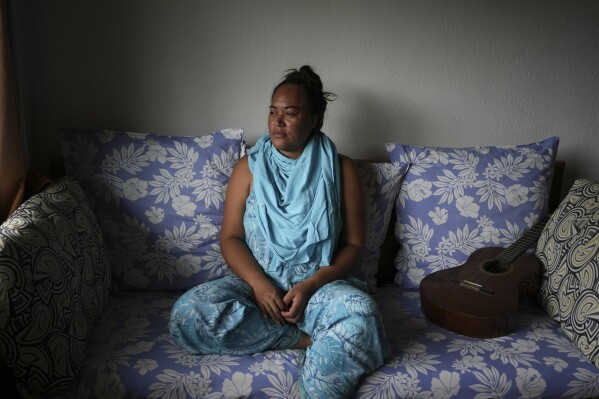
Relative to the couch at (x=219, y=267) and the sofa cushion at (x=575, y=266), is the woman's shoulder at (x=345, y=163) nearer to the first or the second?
the couch at (x=219, y=267)

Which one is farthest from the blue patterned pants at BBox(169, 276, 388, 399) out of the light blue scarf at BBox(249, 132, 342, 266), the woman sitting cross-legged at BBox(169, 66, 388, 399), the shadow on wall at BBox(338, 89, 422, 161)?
the shadow on wall at BBox(338, 89, 422, 161)

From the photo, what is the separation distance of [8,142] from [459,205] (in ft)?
4.71

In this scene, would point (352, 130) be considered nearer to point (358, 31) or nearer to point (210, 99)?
point (358, 31)

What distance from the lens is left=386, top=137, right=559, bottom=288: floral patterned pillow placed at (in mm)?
1913

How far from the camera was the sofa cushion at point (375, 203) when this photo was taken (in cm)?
190

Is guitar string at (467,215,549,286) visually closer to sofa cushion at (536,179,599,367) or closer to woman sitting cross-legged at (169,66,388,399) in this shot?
sofa cushion at (536,179,599,367)

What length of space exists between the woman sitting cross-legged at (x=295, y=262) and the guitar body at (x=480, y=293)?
245 millimetres

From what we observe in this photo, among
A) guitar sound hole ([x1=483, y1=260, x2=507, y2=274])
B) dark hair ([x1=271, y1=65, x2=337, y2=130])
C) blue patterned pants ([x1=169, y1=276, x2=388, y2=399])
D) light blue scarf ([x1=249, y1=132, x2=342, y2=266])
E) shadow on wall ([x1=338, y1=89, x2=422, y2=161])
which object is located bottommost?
blue patterned pants ([x1=169, y1=276, x2=388, y2=399])

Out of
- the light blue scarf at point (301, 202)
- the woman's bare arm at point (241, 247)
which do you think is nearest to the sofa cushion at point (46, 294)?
the woman's bare arm at point (241, 247)

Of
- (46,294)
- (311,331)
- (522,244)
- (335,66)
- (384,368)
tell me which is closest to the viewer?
(46,294)

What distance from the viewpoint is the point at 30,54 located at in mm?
1929

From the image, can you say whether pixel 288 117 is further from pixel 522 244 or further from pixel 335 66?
pixel 522 244

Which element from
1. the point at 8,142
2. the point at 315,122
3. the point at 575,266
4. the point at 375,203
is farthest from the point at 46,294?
the point at 575,266

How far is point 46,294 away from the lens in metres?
1.25
